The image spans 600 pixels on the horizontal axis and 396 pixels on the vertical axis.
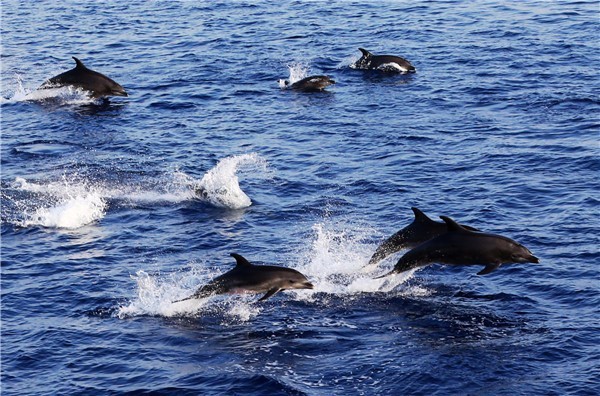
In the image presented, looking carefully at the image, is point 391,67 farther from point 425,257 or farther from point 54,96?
point 425,257

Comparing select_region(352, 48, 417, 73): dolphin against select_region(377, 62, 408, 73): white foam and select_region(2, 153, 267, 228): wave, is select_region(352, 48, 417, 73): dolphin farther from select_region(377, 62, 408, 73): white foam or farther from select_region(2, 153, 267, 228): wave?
select_region(2, 153, 267, 228): wave

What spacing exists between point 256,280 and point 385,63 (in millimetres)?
21526

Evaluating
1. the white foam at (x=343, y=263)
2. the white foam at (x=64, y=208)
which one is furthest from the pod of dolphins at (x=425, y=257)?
the white foam at (x=64, y=208)

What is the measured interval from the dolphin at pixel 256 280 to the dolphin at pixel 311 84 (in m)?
18.8

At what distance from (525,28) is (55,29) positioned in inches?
944

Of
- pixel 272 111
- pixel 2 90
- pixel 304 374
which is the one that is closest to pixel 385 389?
pixel 304 374

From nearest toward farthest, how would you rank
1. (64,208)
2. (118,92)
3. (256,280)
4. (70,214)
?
1. (256,280)
2. (70,214)
3. (64,208)
4. (118,92)

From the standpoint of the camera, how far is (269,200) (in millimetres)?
30984

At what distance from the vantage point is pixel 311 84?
41.8m

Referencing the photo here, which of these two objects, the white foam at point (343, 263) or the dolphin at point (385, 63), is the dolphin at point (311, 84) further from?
the white foam at point (343, 263)

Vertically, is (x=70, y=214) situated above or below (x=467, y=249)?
below

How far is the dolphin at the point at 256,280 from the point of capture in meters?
23.9

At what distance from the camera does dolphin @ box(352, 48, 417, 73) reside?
4338 cm

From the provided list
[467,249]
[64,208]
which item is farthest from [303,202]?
[467,249]
